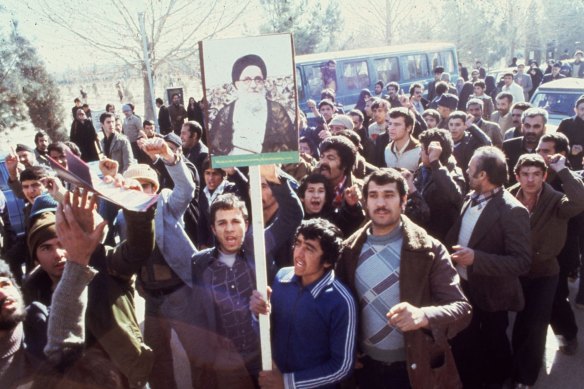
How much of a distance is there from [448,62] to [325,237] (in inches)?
673

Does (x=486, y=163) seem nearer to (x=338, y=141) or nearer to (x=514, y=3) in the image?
(x=338, y=141)

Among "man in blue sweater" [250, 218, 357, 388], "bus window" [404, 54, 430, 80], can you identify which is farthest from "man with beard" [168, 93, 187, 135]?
"man in blue sweater" [250, 218, 357, 388]

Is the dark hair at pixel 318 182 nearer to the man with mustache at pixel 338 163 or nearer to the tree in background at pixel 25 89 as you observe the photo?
the man with mustache at pixel 338 163

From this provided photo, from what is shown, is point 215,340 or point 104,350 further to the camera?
point 215,340

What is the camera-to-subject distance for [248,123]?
2281 millimetres

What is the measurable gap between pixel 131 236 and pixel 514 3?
56.3 metres

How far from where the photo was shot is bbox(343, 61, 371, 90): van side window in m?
14.6

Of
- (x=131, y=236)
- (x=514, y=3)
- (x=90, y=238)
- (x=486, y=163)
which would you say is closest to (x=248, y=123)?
(x=131, y=236)

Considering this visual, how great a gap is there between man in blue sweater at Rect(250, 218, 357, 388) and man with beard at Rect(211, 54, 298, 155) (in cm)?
51

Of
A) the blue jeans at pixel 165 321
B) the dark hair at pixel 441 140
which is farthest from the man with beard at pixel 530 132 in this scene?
the blue jeans at pixel 165 321

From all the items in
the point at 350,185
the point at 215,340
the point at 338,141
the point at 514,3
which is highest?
the point at 514,3

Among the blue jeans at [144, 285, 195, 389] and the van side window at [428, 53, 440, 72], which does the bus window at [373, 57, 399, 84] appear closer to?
the van side window at [428, 53, 440, 72]

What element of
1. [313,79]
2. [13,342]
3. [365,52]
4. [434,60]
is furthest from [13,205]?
[434,60]

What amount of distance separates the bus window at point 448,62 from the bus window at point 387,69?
275 cm
